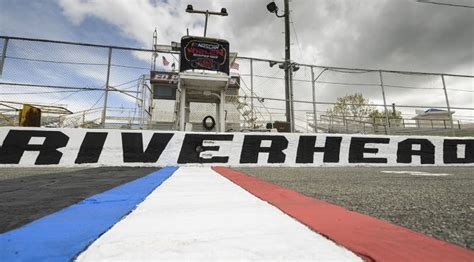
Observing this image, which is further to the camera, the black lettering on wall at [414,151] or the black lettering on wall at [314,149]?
the black lettering on wall at [414,151]

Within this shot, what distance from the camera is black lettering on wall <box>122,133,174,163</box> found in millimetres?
6867

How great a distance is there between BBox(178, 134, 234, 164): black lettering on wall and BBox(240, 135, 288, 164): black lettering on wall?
21.9 inches

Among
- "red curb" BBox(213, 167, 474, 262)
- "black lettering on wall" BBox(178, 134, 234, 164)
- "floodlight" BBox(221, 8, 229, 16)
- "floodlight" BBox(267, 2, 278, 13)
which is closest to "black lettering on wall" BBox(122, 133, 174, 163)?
"black lettering on wall" BBox(178, 134, 234, 164)

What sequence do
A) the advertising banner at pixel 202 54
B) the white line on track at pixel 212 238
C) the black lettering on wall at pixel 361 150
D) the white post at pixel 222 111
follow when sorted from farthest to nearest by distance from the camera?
the white post at pixel 222 111, the advertising banner at pixel 202 54, the black lettering on wall at pixel 361 150, the white line on track at pixel 212 238

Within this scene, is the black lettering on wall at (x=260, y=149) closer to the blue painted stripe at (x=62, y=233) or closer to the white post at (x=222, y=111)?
the white post at (x=222, y=111)

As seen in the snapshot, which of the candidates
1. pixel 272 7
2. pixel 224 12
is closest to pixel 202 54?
pixel 224 12

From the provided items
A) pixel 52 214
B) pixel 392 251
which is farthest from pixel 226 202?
pixel 392 251

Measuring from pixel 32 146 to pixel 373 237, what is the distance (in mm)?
7537

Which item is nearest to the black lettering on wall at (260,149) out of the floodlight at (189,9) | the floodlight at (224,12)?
the floodlight at (224,12)

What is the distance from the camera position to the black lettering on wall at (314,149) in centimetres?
772

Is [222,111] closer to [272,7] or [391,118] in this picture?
[391,118]

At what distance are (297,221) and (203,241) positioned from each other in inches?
22.3

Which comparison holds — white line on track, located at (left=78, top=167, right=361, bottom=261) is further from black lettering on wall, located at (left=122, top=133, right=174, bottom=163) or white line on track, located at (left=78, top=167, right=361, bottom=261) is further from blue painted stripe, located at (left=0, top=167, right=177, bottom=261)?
black lettering on wall, located at (left=122, top=133, right=174, bottom=163)

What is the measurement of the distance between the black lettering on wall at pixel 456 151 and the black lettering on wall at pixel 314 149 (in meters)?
3.75
